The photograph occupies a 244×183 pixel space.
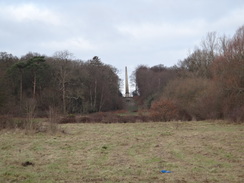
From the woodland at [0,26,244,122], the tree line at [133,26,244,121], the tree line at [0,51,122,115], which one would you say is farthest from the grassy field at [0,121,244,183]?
the tree line at [0,51,122,115]

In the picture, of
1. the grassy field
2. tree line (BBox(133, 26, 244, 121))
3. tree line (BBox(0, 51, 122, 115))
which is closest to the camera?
the grassy field

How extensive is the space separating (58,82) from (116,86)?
16085 mm

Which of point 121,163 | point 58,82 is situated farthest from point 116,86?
point 121,163

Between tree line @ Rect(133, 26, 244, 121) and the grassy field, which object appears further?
tree line @ Rect(133, 26, 244, 121)

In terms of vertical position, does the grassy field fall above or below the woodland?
below

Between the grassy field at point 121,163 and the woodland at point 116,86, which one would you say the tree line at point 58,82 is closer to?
the woodland at point 116,86

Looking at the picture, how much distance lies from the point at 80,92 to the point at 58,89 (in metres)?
3.69

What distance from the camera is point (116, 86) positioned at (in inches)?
2416

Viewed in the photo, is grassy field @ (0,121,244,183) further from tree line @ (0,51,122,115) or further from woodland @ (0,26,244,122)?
tree line @ (0,51,122,115)

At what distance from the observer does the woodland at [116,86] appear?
26297 mm

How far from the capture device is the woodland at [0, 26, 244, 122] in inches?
1035

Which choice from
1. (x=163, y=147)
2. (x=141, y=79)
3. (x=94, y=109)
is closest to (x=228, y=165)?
(x=163, y=147)

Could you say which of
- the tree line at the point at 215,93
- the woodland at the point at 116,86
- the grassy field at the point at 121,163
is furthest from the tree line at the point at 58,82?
the grassy field at the point at 121,163

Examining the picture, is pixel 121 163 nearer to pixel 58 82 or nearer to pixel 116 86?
pixel 58 82
